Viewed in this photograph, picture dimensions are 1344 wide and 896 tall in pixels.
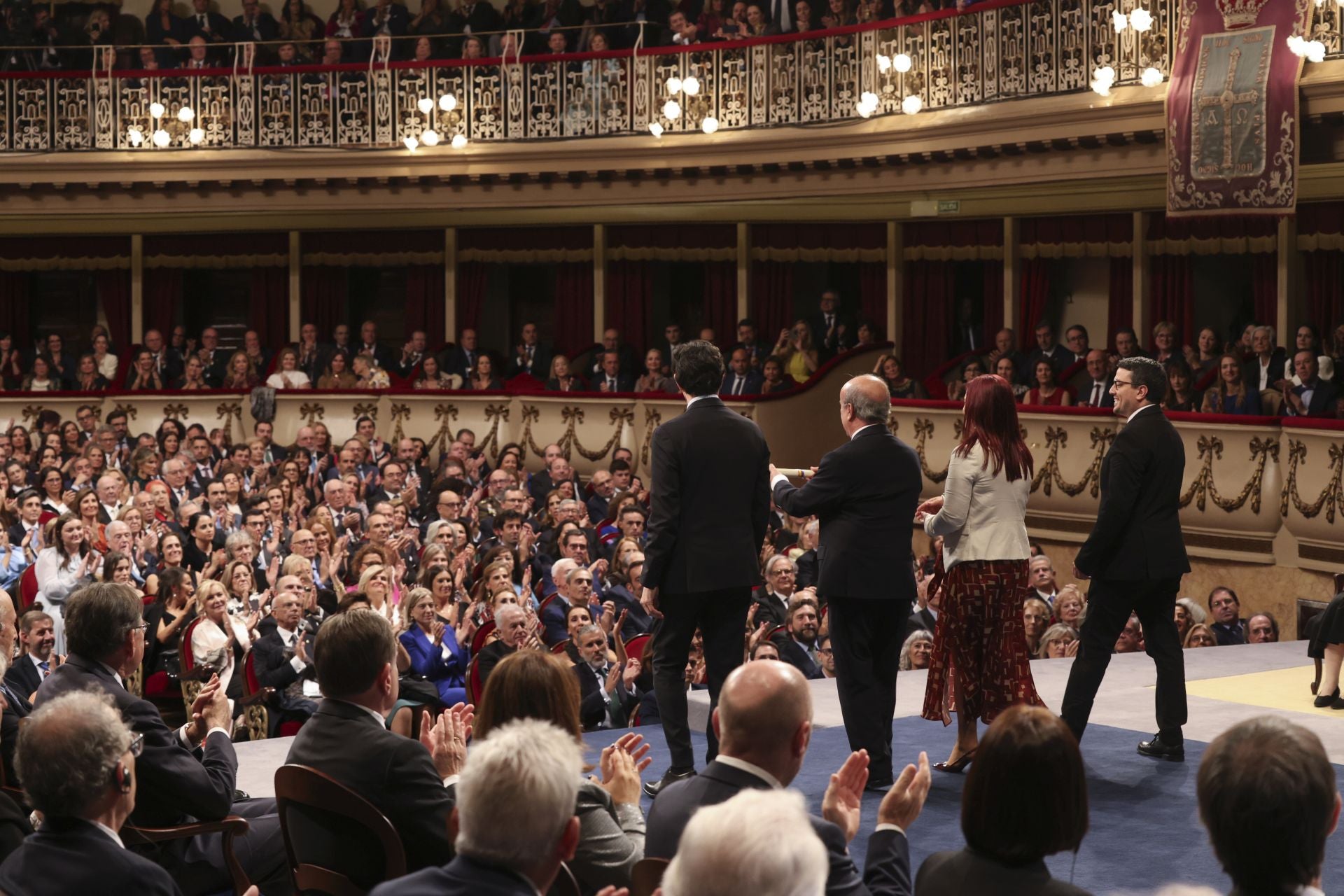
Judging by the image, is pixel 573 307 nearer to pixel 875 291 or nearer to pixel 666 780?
pixel 875 291

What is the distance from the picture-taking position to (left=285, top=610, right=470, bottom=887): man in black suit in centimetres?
373

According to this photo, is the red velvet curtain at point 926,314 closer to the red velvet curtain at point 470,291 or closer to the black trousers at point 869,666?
the red velvet curtain at point 470,291

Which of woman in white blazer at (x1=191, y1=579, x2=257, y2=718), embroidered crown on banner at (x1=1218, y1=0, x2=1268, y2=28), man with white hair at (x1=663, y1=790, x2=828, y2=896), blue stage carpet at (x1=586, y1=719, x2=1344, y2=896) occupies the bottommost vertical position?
blue stage carpet at (x1=586, y1=719, x2=1344, y2=896)

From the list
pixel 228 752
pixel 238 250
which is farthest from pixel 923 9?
pixel 228 752

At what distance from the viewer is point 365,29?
18719 mm

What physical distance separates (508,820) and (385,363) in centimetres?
1573

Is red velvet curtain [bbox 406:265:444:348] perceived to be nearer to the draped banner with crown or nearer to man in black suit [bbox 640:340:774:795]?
the draped banner with crown

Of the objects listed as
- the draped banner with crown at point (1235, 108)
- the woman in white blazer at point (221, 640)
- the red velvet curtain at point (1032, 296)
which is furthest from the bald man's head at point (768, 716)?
the red velvet curtain at point (1032, 296)

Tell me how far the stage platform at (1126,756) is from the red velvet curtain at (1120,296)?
6935 mm

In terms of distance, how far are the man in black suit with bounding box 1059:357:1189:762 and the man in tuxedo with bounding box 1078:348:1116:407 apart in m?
7.33

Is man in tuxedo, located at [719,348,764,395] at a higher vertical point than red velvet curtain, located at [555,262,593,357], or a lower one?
lower

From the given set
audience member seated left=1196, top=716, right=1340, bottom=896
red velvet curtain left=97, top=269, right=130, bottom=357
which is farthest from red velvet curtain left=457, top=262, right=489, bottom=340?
audience member seated left=1196, top=716, right=1340, bottom=896

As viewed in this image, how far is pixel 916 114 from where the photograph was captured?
14.5m

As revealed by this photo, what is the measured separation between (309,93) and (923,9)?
6.94m
